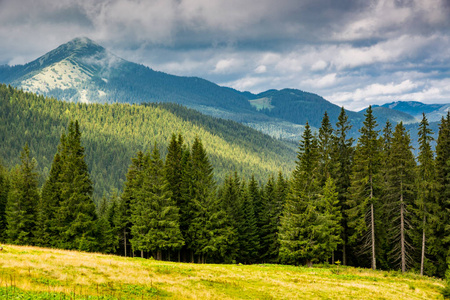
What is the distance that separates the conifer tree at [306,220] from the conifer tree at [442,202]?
39.9 ft

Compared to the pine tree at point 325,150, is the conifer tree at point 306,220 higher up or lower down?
lower down

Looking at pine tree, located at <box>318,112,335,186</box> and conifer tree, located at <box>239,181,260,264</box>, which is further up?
pine tree, located at <box>318,112,335,186</box>

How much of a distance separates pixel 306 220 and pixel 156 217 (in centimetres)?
1944

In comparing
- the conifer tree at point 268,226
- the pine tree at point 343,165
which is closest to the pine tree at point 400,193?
the pine tree at point 343,165

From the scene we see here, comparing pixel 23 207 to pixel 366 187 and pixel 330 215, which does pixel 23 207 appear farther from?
pixel 366 187

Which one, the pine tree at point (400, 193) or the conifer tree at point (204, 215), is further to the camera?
the conifer tree at point (204, 215)

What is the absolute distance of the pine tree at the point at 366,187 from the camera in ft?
131

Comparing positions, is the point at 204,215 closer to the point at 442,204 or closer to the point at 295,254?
the point at 295,254

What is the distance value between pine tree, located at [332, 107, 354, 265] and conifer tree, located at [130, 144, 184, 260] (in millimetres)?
22898

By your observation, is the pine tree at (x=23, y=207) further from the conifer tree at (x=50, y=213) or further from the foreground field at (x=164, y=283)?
the foreground field at (x=164, y=283)

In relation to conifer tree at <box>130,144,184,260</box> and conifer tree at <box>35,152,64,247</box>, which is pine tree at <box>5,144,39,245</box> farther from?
conifer tree at <box>130,144,184,260</box>

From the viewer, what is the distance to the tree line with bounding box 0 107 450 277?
131 feet

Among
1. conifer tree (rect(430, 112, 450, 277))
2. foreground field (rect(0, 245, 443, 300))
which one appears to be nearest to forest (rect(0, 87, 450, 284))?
conifer tree (rect(430, 112, 450, 277))

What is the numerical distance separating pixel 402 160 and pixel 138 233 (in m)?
35.8
